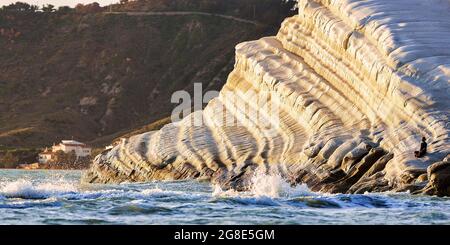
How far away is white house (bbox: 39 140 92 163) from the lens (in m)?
113

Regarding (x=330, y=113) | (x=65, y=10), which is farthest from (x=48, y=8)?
(x=330, y=113)

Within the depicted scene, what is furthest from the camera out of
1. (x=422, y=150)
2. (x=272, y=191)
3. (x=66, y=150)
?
(x=66, y=150)

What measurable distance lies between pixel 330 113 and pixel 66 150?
67.4 m

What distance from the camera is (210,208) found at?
3138cm

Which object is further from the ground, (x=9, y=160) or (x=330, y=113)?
(x=9, y=160)

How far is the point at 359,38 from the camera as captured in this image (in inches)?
1957

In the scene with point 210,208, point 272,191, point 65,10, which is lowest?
point 210,208

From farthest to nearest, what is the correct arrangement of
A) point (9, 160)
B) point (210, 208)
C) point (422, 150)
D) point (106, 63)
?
point (106, 63) < point (9, 160) < point (422, 150) < point (210, 208)

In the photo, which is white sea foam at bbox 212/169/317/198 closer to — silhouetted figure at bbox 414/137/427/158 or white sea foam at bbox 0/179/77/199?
silhouetted figure at bbox 414/137/427/158

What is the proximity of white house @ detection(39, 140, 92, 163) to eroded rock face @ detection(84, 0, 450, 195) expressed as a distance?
46.8 meters

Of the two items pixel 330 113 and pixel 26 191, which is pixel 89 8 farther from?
pixel 26 191

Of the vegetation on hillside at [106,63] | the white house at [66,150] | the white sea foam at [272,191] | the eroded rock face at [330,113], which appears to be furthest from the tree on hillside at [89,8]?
the white sea foam at [272,191]

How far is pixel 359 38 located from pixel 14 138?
77.3 m

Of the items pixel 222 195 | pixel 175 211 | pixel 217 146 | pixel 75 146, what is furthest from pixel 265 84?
pixel 75 146
